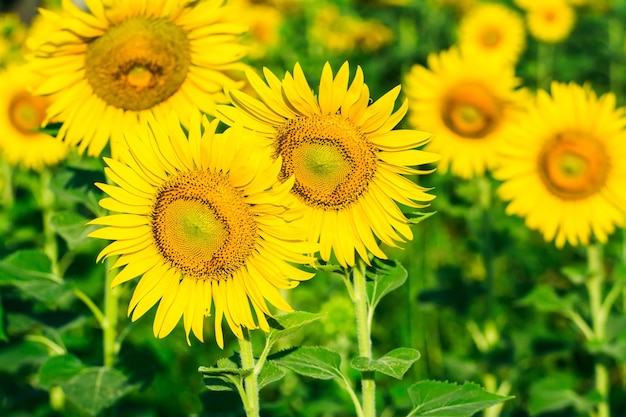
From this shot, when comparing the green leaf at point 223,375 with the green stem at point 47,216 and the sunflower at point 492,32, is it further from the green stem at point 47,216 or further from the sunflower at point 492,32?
the sunflower at point 492,32

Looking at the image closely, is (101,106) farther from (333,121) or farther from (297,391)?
(297,391)

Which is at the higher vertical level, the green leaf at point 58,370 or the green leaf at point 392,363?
the green leaf at point 392,363


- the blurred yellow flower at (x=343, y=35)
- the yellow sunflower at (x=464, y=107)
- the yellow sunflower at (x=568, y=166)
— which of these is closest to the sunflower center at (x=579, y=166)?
the yellow sunflower at (x=568, y=166)

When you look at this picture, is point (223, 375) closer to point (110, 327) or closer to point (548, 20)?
point (110, 327)

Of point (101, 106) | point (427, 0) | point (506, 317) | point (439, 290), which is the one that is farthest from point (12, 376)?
point (427, 0)

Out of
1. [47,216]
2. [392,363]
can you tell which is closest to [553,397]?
[392,363]

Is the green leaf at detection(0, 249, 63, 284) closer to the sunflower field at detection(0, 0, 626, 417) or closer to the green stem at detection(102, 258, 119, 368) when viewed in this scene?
the sunflower field at detection(0, 0, 626, 417)

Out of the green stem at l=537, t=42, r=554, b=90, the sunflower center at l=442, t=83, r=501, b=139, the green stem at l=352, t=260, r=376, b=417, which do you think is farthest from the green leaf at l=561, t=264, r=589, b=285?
the green stem at l=537, t=42, r=554, b=90
